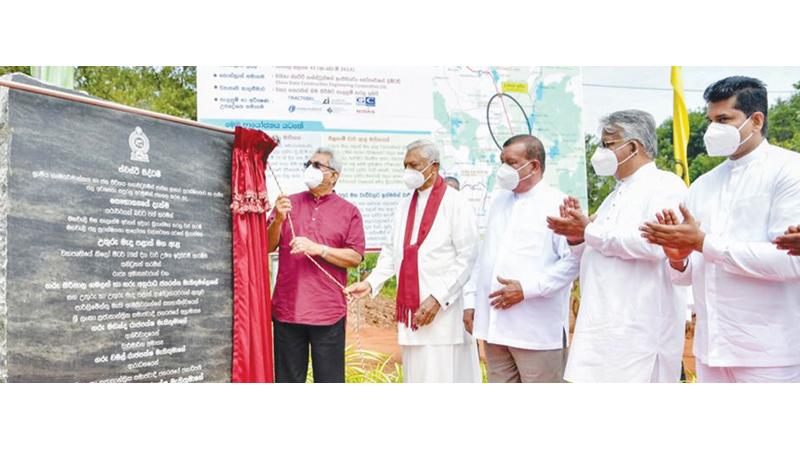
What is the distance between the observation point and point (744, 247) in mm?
3094

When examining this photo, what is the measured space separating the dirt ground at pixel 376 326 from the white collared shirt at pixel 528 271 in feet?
2.47

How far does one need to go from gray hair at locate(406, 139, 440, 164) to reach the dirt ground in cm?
102

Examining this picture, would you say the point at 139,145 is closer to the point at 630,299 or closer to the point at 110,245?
A: the point at 110,245

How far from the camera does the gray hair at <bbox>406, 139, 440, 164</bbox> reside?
414 cm

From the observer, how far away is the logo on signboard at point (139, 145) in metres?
3.35

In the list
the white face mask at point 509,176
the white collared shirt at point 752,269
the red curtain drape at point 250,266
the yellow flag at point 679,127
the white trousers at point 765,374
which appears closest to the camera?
the white collared shirt at point 752,269

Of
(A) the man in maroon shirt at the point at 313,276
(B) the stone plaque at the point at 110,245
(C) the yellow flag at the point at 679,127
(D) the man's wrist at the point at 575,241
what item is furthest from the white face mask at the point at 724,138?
(B) the stone plaque at the point at 110,245

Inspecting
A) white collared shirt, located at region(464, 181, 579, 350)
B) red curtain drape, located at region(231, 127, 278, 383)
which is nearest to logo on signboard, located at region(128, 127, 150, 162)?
red curtain drape, located at region(231, 127, 278, 383)

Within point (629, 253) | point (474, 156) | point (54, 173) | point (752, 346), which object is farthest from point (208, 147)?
point (752, 346)

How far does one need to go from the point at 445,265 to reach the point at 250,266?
3.72ft

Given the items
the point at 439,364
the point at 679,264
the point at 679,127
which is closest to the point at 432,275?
the point at 439,364

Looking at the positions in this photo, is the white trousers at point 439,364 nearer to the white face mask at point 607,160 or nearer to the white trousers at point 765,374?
the white face mask at point 607,160

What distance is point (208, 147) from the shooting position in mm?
3715

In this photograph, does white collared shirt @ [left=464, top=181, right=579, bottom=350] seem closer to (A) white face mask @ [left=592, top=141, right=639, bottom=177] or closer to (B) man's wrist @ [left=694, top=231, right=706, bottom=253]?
(A) white face mask @ [left=592, top=141, right=639, bottom=177]
